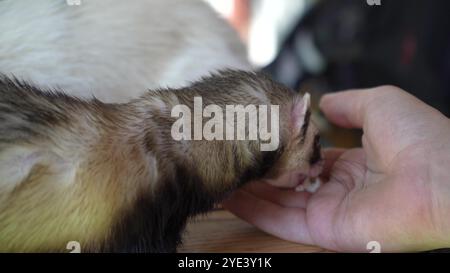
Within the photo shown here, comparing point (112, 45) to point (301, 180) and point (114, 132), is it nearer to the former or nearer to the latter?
point (114, 132)

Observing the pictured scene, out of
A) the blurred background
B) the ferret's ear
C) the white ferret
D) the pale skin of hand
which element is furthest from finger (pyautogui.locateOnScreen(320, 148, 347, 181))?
the blurred background

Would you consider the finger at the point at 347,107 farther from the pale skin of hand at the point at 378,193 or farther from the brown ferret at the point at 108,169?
the brown ferret at the point at 108,169

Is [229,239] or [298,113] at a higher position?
[298,113]

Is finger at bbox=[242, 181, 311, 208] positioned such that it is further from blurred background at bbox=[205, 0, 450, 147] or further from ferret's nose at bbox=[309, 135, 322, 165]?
blurred background at bbox=[205, 0, 450, 147]

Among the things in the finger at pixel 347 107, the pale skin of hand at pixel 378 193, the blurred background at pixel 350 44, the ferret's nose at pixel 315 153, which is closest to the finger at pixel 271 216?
the pale skin of hand at pixel 378 193

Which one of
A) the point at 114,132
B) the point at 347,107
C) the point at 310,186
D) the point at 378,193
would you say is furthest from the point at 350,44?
the point at 114,132

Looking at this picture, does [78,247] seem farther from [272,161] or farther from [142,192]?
[272,161]

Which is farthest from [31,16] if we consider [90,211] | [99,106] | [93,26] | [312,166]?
[312,166]
